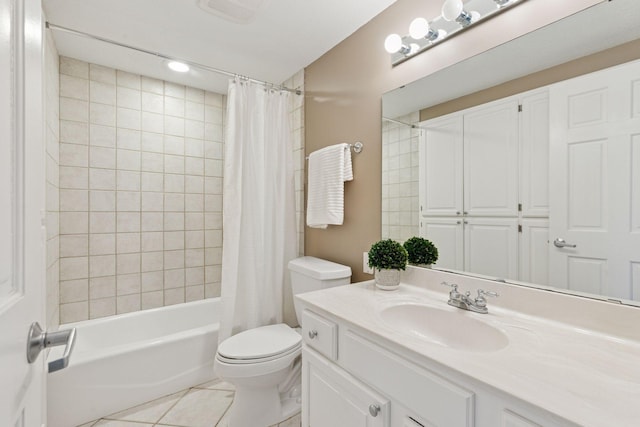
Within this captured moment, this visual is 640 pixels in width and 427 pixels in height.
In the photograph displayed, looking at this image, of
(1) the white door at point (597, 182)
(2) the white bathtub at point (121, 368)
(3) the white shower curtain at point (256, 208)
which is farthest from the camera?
(3) the white shower curtain at point (256, 208)

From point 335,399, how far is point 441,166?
1082 millimetres

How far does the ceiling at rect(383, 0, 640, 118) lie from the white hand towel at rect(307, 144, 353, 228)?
0.47 meters

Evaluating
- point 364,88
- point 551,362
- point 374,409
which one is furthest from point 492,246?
point 364,88

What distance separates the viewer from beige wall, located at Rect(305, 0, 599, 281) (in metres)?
1.24

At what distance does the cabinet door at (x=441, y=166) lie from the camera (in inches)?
52.5

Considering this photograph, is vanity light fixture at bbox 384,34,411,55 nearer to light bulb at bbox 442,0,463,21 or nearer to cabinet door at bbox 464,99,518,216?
light bulb at bbox 442,0,463,21

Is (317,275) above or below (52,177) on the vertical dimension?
below

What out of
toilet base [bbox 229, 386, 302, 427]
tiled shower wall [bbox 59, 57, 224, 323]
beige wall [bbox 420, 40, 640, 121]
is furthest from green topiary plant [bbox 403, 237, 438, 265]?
tiled shower wall [bbox 59, 57, 224, 323]

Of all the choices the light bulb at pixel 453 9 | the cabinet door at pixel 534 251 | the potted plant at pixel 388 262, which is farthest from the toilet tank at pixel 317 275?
the light bulb at pixel 453 9

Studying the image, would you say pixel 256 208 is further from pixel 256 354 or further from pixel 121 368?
pixel 121 368

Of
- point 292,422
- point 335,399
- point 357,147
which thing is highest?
point 357,147

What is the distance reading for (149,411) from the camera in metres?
1.74

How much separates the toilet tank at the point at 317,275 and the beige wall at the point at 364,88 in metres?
0.10

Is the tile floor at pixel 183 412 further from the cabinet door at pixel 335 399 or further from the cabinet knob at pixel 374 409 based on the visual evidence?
the cabinet knob at pixel 374 409
